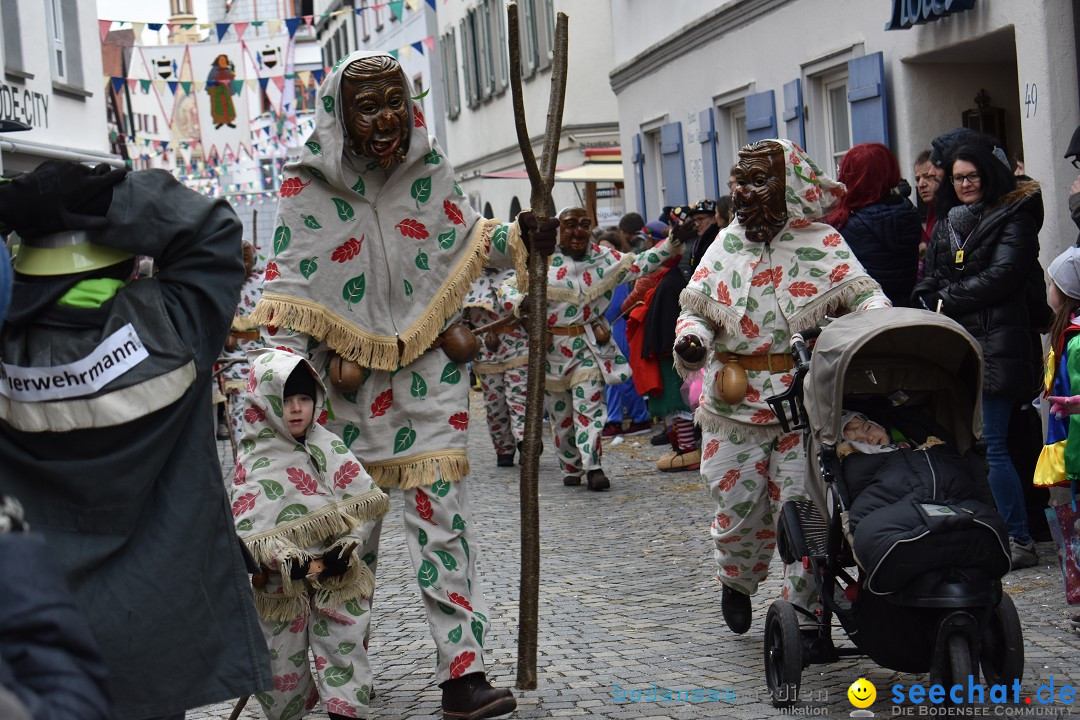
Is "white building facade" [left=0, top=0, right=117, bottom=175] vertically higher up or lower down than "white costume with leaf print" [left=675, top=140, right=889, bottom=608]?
higher up

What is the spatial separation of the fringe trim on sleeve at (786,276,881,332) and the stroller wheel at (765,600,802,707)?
4.04 feet

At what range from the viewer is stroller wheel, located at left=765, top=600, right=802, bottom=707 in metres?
5.18

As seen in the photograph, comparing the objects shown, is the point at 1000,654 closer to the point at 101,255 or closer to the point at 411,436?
the point at 411,436

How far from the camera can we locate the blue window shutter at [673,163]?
1841 cm

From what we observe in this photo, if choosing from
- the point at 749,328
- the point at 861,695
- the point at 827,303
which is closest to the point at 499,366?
the point at 749,328

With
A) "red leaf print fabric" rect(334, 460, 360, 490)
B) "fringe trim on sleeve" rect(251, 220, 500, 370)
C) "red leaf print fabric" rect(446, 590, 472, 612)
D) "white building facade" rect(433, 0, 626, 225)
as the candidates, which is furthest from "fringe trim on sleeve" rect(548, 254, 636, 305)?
"white building facade" rect(433, 0, 626, 225)

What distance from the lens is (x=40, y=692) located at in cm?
196

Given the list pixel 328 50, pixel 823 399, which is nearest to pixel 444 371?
pixel 823 399

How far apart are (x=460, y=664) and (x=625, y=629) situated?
172 centimetres

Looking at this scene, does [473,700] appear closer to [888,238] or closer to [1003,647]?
[1003,647]

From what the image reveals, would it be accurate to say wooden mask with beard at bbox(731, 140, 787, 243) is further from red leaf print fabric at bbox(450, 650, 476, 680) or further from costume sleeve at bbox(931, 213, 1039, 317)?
red leaf print fabric at bbox(450, 650, 476, 680)

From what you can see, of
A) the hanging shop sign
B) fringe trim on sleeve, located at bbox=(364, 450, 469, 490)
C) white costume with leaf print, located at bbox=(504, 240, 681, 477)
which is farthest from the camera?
white costume with leaf print, located at bbox=(504, 240, 681, 477)

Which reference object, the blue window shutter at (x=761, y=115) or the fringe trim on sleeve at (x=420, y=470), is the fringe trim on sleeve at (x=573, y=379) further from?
the fringe trim on sleeve at (x=420, y=470)

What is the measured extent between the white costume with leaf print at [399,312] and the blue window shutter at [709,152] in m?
11.5
